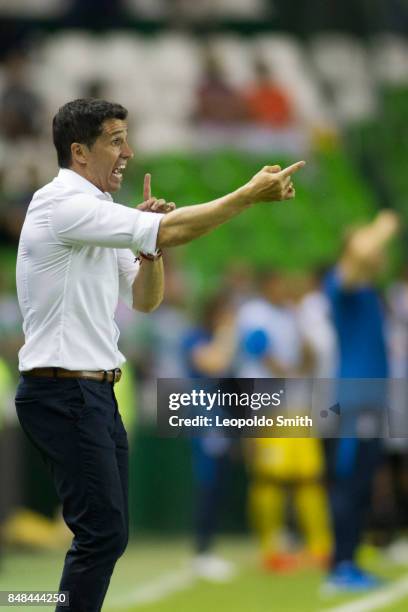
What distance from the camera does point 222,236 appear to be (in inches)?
578

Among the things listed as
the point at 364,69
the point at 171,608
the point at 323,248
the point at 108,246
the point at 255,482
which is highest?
the point at 364,69

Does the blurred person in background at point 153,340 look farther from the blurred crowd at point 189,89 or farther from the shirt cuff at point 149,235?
the shirt cuff at point 149,235

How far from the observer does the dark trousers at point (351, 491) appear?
351 inches

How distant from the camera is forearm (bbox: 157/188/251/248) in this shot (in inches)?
183

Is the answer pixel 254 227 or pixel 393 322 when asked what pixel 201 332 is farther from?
pixel 254 227

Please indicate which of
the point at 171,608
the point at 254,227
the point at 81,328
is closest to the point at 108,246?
the point at 81,328

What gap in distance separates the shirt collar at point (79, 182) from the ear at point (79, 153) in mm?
48

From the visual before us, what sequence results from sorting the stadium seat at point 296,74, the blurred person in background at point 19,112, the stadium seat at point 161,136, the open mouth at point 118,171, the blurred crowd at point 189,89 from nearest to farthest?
the open mouth at point 118,171 → the blurred person in background at point 19,112 → the blurred crowd at point 189,89 → the stadium seat at point 161,136 → the stadium seat at point 296,74

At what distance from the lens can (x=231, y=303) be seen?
1098 cm

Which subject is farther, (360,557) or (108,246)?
(360,557)

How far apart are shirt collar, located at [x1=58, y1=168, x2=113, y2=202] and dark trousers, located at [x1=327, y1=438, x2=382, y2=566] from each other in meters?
4.24

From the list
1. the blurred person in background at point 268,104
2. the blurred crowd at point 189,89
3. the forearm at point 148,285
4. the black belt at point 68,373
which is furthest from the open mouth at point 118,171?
the blurred person in background at point 268,104

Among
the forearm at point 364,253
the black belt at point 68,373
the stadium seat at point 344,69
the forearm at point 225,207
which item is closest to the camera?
the forearm at point 225,207

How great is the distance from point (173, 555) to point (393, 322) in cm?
270
